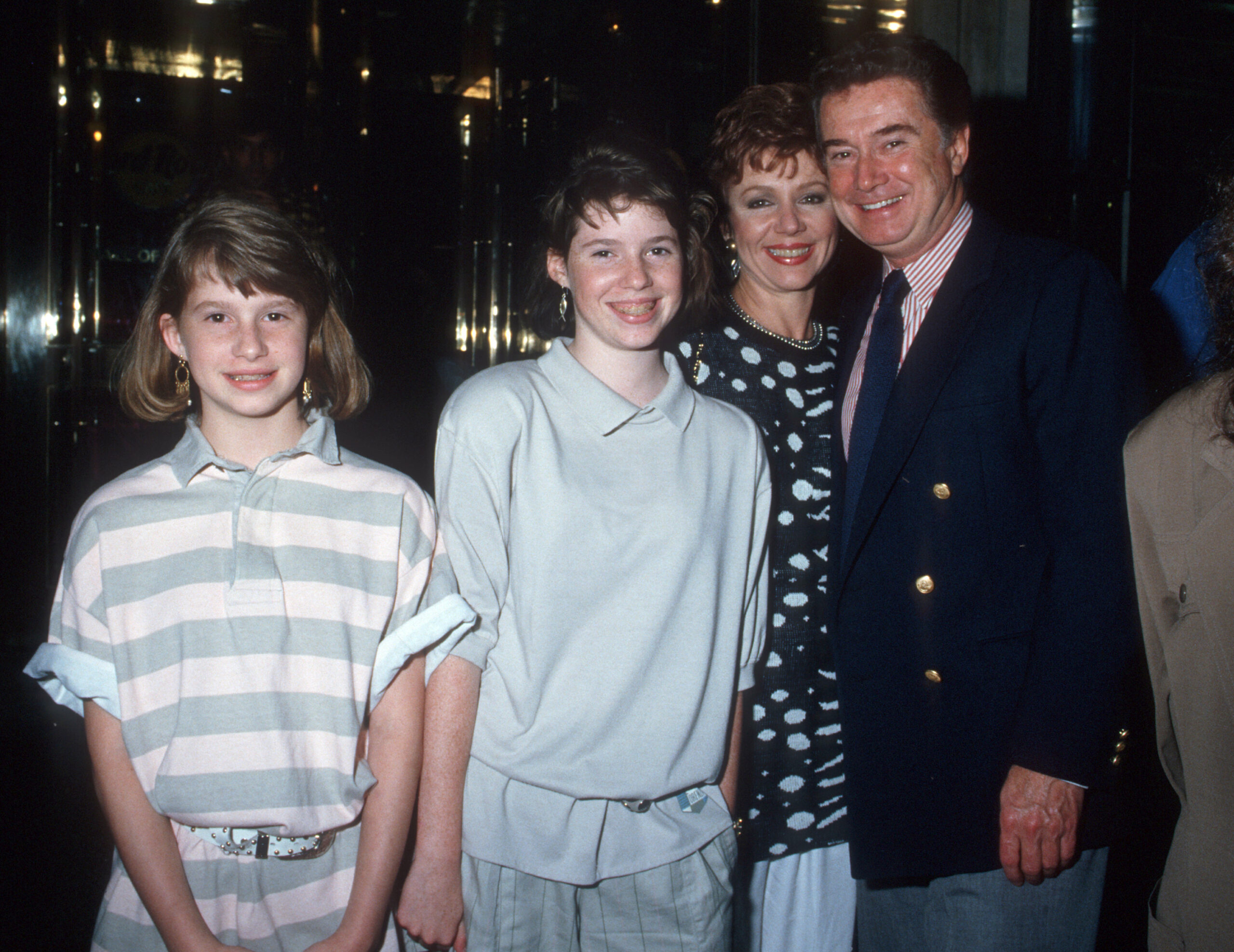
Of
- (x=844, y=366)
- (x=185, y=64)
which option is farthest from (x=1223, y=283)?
(x=185, y=64)

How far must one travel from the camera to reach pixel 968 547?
1657 mm

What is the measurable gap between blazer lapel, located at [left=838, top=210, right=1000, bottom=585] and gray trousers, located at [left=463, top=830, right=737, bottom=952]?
70 cm

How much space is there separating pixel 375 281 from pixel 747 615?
3169 millimetres

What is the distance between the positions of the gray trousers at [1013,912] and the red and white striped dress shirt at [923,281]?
0.92m

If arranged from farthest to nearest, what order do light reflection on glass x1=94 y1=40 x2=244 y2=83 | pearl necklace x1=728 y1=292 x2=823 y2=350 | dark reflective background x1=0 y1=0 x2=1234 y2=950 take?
light reflection on glass x1=94 y1=40 x2=244 y2=83, dark reflective background x1=0 y1=0 x2=1234 y2=950, pearl necklace x1=728 y1=292 x2=823 y2=350

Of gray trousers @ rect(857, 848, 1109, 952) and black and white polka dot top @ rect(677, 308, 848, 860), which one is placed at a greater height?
→ black and white polka dot top @ rect(677, 308, 848, 860)

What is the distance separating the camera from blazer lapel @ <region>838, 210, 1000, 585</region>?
5.55 feet

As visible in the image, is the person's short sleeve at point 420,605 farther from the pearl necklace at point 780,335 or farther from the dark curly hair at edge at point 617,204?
the pearl necklace at point 780,335

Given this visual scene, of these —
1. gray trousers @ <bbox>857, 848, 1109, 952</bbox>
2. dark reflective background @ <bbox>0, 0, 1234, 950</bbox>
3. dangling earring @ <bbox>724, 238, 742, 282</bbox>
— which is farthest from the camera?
dark reflective background @ <bbox>0, 0, 1234, 950</bbox>

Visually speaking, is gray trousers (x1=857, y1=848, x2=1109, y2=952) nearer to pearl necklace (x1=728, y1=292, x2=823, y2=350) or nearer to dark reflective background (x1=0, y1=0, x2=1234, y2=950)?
pearl necklace (x1=728, y1=292, x2=823, y2=350)

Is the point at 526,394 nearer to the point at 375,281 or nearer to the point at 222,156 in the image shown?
the point at 375,281

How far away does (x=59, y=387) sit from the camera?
429 centimetres

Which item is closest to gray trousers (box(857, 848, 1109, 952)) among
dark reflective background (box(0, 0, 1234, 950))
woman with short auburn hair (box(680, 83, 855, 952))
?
woman with short auburn hair (box(680, 83, 855, 952))

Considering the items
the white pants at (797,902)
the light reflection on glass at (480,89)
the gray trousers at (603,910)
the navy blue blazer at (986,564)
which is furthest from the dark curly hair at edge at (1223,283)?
the light reflection on glass at (480,89)
